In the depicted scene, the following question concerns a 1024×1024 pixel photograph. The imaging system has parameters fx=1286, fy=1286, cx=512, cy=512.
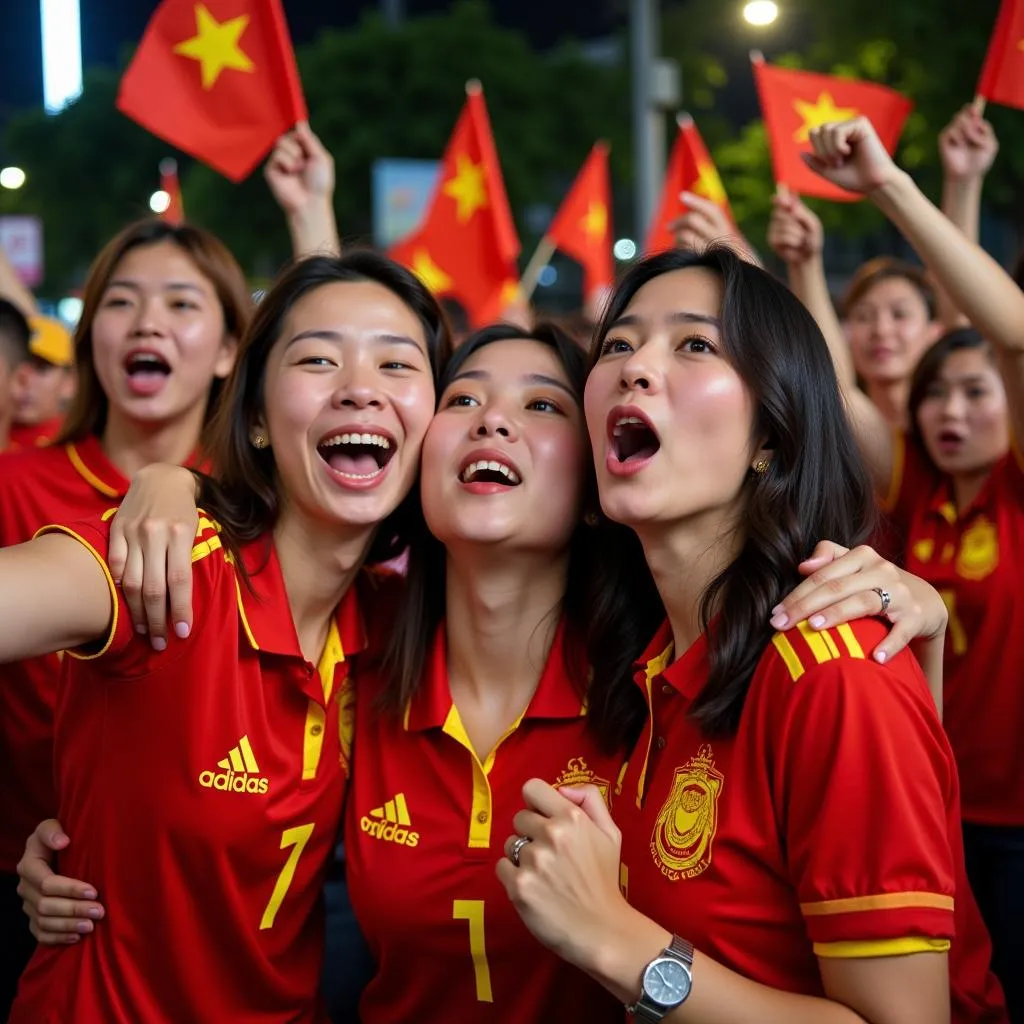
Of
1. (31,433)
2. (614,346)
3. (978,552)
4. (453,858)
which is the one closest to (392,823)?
(453,858)

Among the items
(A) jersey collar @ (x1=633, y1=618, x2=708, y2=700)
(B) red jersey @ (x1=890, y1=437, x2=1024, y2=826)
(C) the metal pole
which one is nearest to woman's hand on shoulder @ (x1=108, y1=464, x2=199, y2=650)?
(A) jersey collar @ (x1=633, y1=618, x2=708, y2=700)

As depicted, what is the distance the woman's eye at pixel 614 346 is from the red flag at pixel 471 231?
594 centimetres

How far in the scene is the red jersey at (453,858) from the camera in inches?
107

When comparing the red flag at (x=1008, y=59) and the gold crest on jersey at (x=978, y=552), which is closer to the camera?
the gold crest on jersey at (x=978, y=552)

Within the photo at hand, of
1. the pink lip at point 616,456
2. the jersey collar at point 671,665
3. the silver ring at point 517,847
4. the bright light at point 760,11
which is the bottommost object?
the silver ring at point 517,847

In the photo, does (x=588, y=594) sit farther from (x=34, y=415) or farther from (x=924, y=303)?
(x=34, y=415)

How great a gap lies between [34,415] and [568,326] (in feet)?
16.5

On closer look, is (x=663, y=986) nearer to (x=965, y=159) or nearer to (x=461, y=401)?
(x=461, y=401)

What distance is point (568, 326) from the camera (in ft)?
11.5

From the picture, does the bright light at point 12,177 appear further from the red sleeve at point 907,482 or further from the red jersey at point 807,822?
the red jersey at point 807,822

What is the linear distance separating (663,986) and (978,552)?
2.45 metres

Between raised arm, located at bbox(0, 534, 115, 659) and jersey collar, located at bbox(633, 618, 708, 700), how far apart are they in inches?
43.1

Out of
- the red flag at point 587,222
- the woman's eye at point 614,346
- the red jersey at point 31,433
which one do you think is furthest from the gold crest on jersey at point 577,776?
the red flag at point 587,222

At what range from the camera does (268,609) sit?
289 cm
